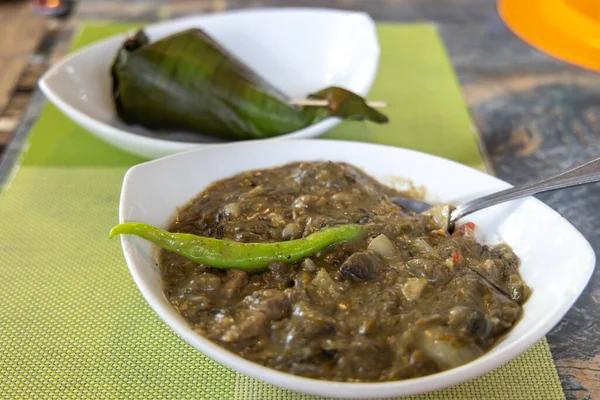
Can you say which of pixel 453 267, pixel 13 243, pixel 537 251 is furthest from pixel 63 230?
pixel 537 251

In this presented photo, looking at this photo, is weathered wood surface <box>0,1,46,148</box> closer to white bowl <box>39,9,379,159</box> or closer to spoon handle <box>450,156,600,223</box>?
white bowl <box>39,9,379,159</box>

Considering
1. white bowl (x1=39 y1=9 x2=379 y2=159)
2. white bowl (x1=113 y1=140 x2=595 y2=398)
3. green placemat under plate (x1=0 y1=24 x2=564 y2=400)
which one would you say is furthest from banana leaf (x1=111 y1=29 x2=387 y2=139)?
white bowl (x1=113 y1=140 x2=595 y2=398)

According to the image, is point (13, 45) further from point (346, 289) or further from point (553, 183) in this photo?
point (553, 183)

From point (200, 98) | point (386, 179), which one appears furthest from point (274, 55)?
point (386, 179)

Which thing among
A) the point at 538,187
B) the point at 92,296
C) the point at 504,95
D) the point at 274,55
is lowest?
the point at 504,95

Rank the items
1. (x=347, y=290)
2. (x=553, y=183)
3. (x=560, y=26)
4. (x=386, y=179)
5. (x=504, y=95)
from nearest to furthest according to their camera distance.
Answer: (x=347, y=290) < (x=553, y=183) < (x=386, y=179) < (x=560, y=26) < (x=504, y=95)

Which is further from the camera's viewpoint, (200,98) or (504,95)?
(504,95)
